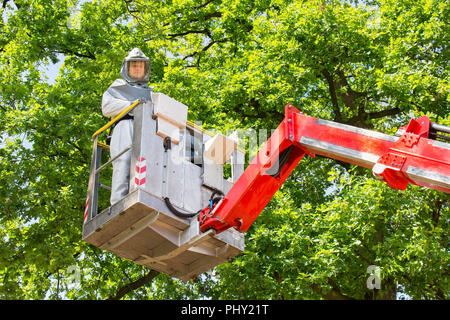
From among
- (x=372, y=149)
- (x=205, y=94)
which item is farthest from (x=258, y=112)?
(x=372, y=149)

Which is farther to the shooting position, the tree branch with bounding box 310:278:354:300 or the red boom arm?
the tree branch with bounding box 310:278:354:300

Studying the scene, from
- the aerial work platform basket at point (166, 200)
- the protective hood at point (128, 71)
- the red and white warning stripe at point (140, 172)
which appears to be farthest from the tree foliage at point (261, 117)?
the red and white warning stripe at point (140, 172)

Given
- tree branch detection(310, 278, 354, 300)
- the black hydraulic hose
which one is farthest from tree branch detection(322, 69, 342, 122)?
the black hydraulic hose

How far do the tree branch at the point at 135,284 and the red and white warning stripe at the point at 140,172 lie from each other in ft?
23.3

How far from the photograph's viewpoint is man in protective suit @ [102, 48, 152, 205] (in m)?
8.85

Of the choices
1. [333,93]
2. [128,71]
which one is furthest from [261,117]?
[128,71]

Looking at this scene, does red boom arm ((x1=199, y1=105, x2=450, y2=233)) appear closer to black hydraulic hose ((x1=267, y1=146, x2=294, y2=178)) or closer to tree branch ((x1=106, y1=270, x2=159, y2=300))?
black hydraulic hose ((x1=267, y1=146, x2=294, y2=178))

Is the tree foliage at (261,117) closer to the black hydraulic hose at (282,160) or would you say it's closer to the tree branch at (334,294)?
the tree branch at (334,294)

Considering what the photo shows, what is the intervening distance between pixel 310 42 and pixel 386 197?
181 inches

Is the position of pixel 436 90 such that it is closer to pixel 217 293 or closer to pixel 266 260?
pixel 266 260

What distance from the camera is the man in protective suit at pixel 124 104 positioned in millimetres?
8852

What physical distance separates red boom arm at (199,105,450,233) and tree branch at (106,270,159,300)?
23.1 feet

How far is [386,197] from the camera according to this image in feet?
42.7

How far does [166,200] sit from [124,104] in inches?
69.1
